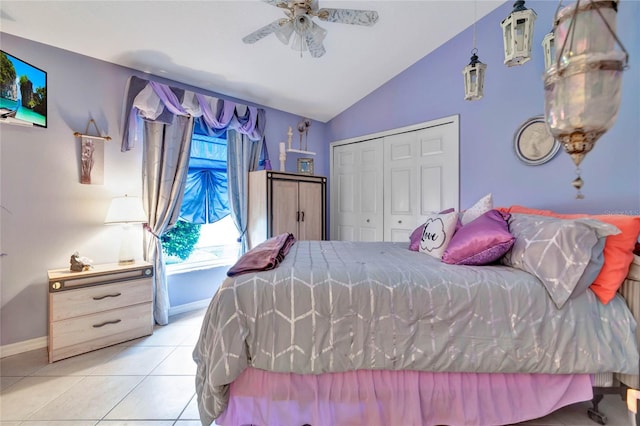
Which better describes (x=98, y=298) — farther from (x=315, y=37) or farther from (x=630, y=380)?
(x=630, y=380)

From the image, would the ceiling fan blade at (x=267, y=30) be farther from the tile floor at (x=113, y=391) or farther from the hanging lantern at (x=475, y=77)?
the tile floor at (x=113, y=391)

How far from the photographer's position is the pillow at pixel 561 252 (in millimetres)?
1321

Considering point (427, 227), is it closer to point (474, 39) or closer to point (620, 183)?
point (620, 183)

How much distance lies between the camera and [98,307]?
224 centimetres

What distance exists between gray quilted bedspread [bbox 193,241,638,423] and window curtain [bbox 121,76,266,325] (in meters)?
1.85

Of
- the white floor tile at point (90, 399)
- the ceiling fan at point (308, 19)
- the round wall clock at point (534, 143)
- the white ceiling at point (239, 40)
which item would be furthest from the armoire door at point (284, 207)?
the round wall clock at point (534, 143)

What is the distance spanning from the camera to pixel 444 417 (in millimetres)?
1340

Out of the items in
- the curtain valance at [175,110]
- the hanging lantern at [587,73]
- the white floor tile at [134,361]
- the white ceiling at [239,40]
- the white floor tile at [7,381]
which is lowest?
the white floor tile at [134,361]

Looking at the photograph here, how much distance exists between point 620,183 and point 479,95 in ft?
4.74

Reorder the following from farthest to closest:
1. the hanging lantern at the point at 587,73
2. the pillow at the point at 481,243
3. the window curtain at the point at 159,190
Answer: the window curtain at the point at 159,190
the pillow at the point at 481,243
the hanging lantern at the point at 587,73

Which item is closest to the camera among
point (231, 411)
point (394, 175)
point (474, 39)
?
point (231, 411)

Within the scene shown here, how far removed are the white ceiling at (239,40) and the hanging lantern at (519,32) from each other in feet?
4.93

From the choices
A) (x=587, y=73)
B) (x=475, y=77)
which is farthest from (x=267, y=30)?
(x=587, y=73)

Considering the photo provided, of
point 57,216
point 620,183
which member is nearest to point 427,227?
point 620,183
